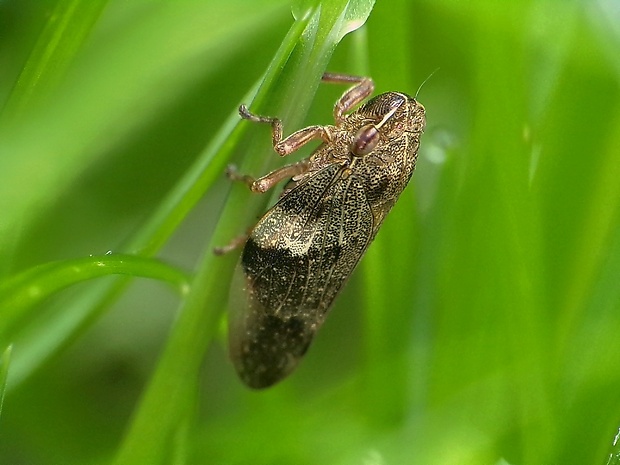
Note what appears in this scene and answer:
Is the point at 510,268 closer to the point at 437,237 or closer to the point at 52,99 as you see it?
the point at 437,237

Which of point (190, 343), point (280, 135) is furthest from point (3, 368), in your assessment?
point (280, 135)

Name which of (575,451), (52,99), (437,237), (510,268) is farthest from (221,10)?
(575,451)

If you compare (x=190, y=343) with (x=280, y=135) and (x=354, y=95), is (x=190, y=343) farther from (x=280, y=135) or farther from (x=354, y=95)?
(x=354, y=95)

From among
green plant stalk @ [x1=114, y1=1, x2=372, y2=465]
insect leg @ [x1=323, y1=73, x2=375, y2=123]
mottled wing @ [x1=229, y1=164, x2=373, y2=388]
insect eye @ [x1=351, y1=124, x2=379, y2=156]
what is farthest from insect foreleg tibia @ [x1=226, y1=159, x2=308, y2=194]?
insect leg @ [x1=323, y1=73, x2=375, y2=123]

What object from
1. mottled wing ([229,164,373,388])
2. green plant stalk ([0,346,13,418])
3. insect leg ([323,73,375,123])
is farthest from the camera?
insect leg ([323,73,375,123])

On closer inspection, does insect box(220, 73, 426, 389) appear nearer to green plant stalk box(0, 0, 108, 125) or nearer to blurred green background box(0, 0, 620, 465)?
blurred green background box(0, 0, 620, 465)
